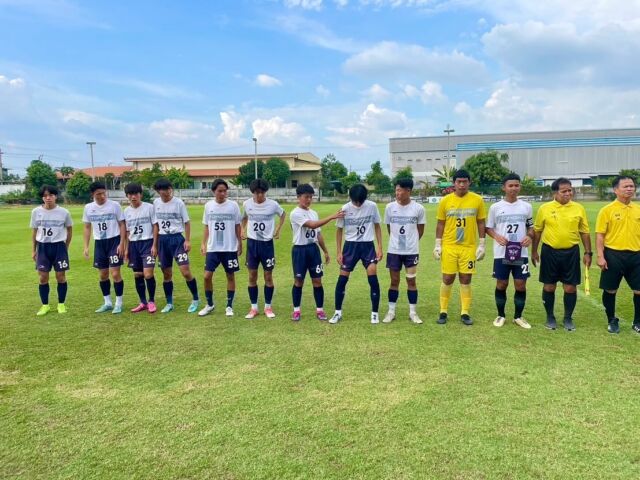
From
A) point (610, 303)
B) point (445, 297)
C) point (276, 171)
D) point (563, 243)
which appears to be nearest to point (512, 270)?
point (563, 243)

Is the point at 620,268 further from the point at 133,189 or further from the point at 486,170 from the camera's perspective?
the point at 486,170

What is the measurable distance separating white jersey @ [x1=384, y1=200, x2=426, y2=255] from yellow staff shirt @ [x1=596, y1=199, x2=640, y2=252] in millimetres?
2254

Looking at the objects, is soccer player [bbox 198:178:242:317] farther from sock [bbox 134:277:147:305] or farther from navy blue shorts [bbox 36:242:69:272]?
navy blue shorts [bbox 36:242:69:272]

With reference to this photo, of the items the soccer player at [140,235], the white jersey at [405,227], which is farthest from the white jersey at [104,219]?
the white jersey at [405,227]

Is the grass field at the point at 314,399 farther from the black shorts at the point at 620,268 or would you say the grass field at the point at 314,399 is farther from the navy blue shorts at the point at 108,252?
the navy blue shorts at the point at 108,252

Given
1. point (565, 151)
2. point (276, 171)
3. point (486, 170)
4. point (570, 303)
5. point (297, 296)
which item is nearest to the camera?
point (570, 303)

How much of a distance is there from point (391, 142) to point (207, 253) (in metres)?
85.9

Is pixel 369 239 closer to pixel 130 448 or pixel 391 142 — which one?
pixel 130 448

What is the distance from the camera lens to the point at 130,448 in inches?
121

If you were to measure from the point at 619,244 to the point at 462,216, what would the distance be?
6.24 feet

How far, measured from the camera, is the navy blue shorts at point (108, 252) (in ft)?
21.9

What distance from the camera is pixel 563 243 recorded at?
18.4 feet

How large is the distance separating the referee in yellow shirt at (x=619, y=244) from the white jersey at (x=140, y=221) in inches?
244

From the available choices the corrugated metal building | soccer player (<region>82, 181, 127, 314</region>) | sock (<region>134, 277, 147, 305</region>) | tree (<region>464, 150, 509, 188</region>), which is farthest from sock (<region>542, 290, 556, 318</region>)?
the corrugated metal building
